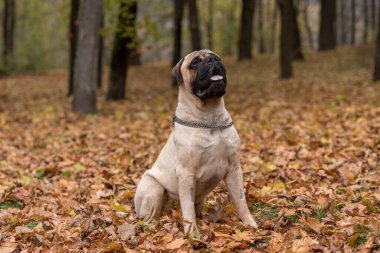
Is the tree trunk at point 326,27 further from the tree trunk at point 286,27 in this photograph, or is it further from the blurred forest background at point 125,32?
the tree trunk at point 286,27

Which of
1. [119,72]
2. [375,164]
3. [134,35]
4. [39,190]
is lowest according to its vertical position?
[39,190]

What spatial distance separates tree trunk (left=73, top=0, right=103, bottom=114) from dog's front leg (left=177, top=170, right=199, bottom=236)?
8711mm

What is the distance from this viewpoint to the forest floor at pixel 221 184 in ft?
14.0

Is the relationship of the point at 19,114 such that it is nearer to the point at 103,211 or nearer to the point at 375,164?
the point at 103,211

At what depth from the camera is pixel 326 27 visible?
84.7 ft

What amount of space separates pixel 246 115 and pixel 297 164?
476 centimetres

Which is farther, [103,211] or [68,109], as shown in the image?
[68,109]

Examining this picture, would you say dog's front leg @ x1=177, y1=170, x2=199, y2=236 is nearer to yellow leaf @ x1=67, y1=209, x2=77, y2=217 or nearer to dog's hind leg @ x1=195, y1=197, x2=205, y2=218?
dog's hind leg @ x1=195, y1=197, x2=205, y2=218

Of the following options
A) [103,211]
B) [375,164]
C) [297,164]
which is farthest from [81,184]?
[375,164]

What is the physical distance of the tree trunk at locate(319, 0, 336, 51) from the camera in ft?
84.4

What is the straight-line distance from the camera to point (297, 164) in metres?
6.80

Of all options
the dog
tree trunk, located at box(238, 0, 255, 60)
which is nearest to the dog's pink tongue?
the dog

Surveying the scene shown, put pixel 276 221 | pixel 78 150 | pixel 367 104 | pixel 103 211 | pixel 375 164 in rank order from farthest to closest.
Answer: pixel 367 104, pixel 78 150, pixel 375 164, pixel 103 211, pixel 276 221

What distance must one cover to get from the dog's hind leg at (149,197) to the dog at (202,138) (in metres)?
0.26
